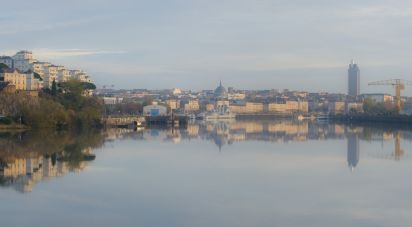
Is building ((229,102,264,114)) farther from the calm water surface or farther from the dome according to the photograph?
the calm water surface

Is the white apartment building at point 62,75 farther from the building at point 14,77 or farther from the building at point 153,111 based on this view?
the building at point 14,77

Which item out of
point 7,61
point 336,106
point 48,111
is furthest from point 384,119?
point 336,106

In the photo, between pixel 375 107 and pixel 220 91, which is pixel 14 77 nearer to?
pixel 375 107

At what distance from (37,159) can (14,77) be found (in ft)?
76.8

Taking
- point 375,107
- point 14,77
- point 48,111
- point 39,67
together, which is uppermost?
point 39,67

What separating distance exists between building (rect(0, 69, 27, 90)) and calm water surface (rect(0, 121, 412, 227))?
66.8 ft

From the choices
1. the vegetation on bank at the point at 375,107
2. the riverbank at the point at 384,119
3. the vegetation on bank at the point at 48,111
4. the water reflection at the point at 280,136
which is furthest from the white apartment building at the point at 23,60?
the vegetation on bank at the point at 375,107

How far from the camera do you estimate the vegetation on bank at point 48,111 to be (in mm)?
26578

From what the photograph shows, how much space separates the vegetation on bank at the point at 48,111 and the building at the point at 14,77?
464 cm

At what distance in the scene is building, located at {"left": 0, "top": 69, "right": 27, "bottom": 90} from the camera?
35688 millimetres

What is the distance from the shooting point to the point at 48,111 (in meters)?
27.1

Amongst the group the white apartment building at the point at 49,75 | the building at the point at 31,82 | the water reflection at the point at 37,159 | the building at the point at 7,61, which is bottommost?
the water reflection at the point at 37,159

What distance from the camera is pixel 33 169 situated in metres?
12.0

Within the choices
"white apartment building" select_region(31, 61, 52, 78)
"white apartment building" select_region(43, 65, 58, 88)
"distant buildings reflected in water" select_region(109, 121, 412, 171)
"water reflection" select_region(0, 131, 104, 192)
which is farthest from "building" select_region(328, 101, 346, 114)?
"water reflection" select_region(0, 131, 104, 192)
